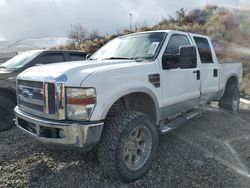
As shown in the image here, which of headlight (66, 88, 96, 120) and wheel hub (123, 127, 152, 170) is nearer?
headlight (66, 88, 96, 120)

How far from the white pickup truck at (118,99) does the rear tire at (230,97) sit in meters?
2.30

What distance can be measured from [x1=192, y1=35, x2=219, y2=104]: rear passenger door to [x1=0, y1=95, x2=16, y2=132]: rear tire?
12.2 feet

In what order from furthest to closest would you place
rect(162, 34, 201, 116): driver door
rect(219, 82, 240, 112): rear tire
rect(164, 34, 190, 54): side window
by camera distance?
rect(219, 82, 240, 112): rear tire < rect(164, 34, 190, 54): side window < rect(162, 34, 201, 116): driver door

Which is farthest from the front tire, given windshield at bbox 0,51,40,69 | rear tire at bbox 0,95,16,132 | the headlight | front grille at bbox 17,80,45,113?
windshield at bbox 0,51,40,69

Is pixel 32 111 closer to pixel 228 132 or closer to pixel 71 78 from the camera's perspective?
pixel 71 78

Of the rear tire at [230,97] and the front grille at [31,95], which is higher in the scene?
the front grille at [31,95]

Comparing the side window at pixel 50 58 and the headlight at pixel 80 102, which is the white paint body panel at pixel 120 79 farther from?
the side window at pixel 50 58

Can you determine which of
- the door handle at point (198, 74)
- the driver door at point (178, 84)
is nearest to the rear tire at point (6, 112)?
the driver door at point (178, 84)

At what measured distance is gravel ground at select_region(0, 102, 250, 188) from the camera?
3.66 metres

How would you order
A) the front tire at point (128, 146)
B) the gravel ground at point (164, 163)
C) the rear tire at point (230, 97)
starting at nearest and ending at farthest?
the front tire at point (128, 146), the gravel ground at point (164, 163), the rear tire at point (230, 97)

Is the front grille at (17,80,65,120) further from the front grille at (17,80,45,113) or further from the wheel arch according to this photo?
the wheel arch

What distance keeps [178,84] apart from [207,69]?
131 cm

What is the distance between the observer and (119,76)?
3.55m

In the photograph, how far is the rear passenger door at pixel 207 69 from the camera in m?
5.56
